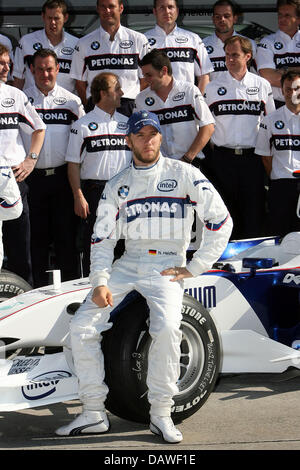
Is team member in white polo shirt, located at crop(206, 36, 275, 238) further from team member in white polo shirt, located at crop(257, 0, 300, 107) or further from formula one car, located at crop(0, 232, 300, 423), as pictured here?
formula one car, located at crop(0, 232, 300, 423)

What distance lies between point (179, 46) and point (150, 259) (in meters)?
3.57

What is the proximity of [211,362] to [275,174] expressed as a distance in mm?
3022

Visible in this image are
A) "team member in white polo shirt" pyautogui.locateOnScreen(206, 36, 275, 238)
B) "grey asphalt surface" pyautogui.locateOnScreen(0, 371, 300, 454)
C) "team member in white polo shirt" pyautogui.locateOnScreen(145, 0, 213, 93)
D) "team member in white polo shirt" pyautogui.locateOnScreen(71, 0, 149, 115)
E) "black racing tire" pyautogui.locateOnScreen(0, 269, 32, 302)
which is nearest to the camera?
"grey asphalt surface" pyautogui.locateOnScreen(0, 371, 300, 454)

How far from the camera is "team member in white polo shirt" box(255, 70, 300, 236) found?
7578 mm

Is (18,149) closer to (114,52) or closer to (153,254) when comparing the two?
(114,52)

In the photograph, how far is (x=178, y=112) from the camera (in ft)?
24.6

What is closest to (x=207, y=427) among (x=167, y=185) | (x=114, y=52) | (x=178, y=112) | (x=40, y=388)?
(x=40, y=388)

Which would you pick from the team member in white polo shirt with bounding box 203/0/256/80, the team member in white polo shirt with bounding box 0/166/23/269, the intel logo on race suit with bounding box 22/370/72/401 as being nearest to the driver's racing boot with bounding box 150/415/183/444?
the intel logo on race suit with bounding box 22/370/72/401

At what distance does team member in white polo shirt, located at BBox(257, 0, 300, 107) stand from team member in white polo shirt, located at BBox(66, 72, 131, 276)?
170cm

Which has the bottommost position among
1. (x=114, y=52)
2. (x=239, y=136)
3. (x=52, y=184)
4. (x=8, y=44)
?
(x=52, y=184)

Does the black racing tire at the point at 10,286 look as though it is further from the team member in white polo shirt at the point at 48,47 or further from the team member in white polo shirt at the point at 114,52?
the team member in white polo shirt at the point at 48,47

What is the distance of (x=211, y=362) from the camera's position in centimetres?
502

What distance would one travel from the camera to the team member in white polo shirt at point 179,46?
315 inches

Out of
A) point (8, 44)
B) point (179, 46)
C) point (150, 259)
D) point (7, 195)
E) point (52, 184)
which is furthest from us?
point (8, 44)
